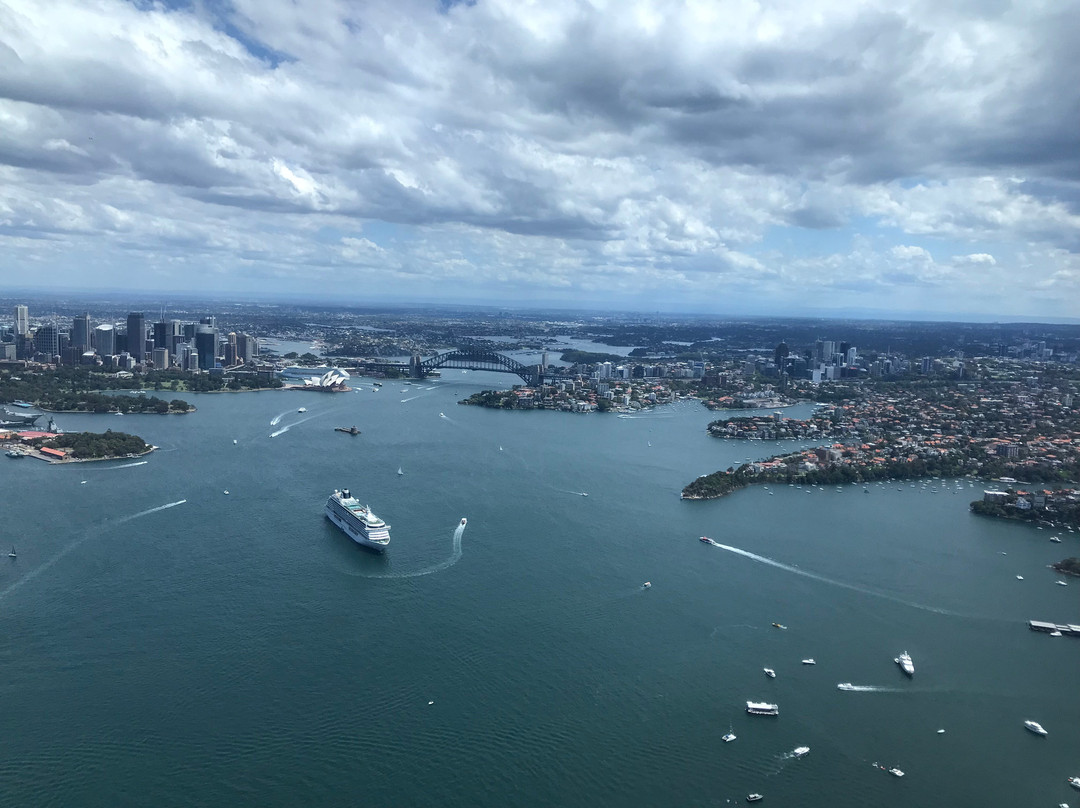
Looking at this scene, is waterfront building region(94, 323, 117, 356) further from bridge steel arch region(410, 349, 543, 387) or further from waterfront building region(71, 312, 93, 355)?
bridge steel arch region(410, 349, 543, 387)

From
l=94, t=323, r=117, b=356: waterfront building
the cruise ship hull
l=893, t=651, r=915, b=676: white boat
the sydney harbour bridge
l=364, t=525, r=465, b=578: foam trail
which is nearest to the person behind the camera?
l=893, t=651, r=915, b=676: white boat

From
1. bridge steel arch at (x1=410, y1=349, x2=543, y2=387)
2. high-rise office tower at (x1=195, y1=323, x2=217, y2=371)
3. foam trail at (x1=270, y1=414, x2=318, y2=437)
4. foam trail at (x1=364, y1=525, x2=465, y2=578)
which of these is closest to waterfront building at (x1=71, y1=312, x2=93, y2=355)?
high-rise office tower at (x1=195, y1=323, x2=217, y2=371)

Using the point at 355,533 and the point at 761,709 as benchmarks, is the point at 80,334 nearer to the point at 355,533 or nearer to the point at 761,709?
the point at 355,533

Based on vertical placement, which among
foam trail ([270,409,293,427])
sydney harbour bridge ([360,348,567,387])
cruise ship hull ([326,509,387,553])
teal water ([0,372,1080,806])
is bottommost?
teal water ([0,372,1080,806])

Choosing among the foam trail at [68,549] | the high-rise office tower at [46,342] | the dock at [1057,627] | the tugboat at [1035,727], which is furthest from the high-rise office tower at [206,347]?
the tugboat at [1035,727]

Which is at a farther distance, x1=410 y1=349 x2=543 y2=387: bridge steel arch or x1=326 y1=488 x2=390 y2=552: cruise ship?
x1=410 y1=349 x2=543 y2=387: bridge steel arch

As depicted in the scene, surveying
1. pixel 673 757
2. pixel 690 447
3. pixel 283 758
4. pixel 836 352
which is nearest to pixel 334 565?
pixel 283 758
